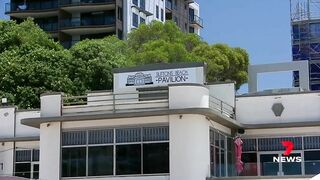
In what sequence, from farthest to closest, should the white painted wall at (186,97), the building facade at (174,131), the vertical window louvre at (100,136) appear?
1. the vertical window louvre at (100,136)
2. the white painted wall at (186,97)
3. the building facade at (174,131)

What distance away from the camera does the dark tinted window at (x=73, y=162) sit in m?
29.8

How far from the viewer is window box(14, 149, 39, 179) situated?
119ft

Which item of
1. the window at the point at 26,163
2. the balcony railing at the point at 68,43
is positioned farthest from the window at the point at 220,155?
the balcony railing at the point at 68,43

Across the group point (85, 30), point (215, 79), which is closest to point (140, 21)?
point (85, 30)

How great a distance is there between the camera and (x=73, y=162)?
1180 inches

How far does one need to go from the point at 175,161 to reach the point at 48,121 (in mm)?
6194

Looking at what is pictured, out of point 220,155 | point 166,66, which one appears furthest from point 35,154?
point 220,155

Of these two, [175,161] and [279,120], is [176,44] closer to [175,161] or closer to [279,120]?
[279,120]

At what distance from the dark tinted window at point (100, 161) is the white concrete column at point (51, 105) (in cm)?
236

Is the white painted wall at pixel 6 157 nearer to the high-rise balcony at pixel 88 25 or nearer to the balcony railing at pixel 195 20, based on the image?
the high-rise balcony at pixel 88 25

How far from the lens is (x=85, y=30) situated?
7412cm

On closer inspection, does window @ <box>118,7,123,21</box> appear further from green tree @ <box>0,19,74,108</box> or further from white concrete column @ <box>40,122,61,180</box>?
white concrete column @ <box>40,122,61,180</box>

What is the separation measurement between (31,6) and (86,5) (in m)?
7.80

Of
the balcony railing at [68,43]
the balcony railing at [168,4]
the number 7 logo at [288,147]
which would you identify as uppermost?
the balcony railing at [168,4]
